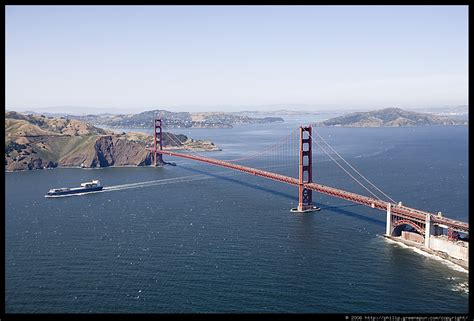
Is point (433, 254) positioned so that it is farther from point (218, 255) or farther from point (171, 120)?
point (171, 120)

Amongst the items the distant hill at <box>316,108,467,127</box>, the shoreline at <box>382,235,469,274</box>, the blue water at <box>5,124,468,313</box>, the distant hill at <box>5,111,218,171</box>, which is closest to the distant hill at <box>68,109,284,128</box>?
the distant hill at <box>316,108,467,127</box>

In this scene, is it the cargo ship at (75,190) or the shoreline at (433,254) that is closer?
the shoreline at (433,254)

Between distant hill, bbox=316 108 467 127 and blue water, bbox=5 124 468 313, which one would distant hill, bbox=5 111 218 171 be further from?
distant hill, bbox=316 108 467 127

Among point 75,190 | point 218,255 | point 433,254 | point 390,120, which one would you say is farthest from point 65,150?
point 390,120

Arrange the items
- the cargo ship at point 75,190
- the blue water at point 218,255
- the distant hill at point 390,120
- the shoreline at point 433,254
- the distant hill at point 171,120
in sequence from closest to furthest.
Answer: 1. the blue water at point 218,255
2. the shoreline at point 433,254
3. the cargo ship at point 75,190
4. the distant hill at point 390,120
5. the distant hill at point 171,120

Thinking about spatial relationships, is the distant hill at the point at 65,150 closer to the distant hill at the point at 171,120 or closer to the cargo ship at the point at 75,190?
the cargo ship at the point at 75,190

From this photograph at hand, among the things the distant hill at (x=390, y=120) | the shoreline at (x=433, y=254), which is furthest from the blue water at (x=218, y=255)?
the distant hill at (x=390, y=120)
